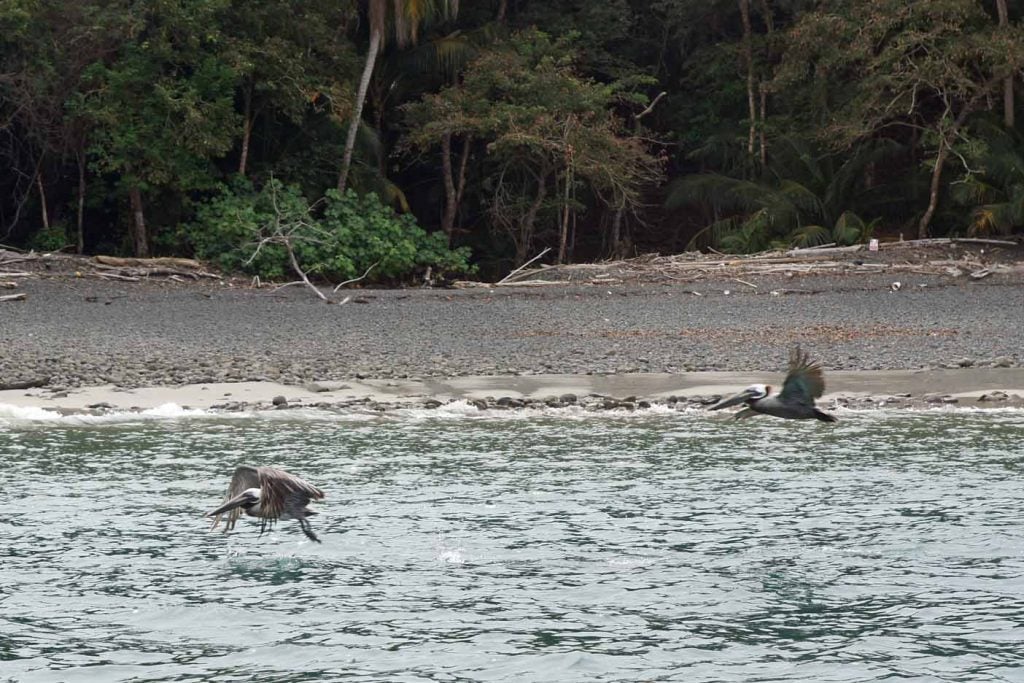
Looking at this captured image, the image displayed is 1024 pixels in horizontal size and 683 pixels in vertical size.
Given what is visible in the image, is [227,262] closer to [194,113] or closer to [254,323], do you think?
[194,113]

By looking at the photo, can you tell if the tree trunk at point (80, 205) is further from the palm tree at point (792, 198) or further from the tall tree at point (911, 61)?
the tall tree at point (911, 61)

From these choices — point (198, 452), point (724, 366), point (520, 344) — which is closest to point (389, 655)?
point (198, 452)

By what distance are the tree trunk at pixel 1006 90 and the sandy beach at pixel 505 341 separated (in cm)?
504

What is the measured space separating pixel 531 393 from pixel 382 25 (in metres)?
16.0

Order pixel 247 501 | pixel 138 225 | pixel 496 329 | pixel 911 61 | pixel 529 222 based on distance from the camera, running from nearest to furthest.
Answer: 1. pixel 247 501
2. pixel 496 329
3. pixel 138 225
4. pixel 911 61
5. pixel 529 222

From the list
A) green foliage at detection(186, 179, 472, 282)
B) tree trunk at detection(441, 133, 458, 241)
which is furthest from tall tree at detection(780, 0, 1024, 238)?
green foliage at detection(186, 179, 472, 282)

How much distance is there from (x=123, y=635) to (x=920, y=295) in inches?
733

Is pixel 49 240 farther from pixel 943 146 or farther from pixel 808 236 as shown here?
pixel 943 146

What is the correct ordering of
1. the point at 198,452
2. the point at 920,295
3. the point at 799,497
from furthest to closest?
1. the point at 920,295
2. the point at 198,452
3. the point at 799,497

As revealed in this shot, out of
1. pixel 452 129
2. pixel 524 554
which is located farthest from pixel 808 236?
pixel 524 554

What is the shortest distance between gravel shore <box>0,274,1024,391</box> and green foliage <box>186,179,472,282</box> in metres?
1.25

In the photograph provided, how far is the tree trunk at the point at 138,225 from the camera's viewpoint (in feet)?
90.3

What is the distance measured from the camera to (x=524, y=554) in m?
9.16

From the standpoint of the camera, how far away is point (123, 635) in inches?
299
